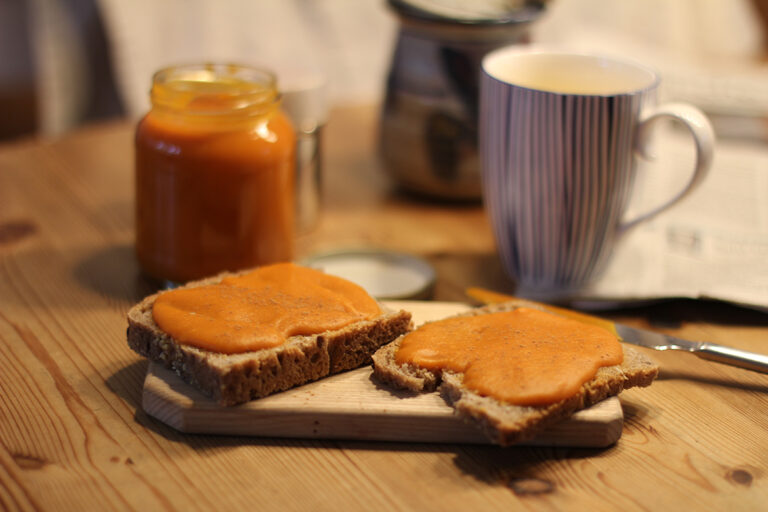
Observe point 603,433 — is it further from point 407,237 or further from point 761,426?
point 407,237

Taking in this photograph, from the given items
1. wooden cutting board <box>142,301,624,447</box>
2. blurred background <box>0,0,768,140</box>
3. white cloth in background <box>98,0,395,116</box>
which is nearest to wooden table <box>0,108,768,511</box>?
wooden cutting board <box>142,301,624,447</box>

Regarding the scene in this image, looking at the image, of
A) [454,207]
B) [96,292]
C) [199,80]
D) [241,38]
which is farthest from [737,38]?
[96,292]

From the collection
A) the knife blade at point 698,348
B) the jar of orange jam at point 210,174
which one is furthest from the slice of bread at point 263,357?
the knife blade at point 698,348

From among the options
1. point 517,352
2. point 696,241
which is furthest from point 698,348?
point 696,241

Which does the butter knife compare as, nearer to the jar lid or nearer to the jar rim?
the jar lid

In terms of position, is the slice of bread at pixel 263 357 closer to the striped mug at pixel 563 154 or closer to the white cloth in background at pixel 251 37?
the striped mug at pixel 563 154

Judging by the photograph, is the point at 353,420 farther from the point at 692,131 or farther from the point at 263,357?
the point at 692,131
